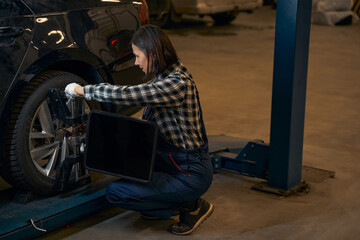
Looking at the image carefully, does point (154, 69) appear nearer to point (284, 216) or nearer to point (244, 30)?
point (284, 216)

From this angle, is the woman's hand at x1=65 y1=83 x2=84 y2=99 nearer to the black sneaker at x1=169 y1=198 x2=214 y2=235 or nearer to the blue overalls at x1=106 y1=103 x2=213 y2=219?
the blue overalls at x1=106 y1=103 x2=213 y2=219

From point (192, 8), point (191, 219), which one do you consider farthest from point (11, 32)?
point (192, 8)

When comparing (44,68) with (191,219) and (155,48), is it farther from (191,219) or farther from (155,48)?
(191,219)

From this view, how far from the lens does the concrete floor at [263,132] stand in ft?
11.6

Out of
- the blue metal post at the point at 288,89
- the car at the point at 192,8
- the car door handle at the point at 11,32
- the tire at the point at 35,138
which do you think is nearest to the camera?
the car door handle at the point at 11,32

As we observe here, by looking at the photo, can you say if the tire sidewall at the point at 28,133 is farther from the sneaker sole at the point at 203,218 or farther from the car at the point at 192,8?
the car at the point at 192,8

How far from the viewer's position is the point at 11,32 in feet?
10.7

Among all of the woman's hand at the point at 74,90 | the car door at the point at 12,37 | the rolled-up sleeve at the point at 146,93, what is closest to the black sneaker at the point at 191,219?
the rolled-up sleeve at the point at 146,93

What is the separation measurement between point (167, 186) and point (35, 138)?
88 centimetres

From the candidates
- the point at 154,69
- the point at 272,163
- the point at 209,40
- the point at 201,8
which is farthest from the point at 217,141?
the point at 201,8

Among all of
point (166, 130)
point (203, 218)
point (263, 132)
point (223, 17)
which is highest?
point (166, 130)

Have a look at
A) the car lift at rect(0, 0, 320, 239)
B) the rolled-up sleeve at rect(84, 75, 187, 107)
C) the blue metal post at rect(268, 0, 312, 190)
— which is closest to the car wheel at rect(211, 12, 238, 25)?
the car lift at rect(0, 0, 320, 239)

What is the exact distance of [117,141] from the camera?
10.9ft

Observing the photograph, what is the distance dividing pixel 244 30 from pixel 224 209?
877 cm
